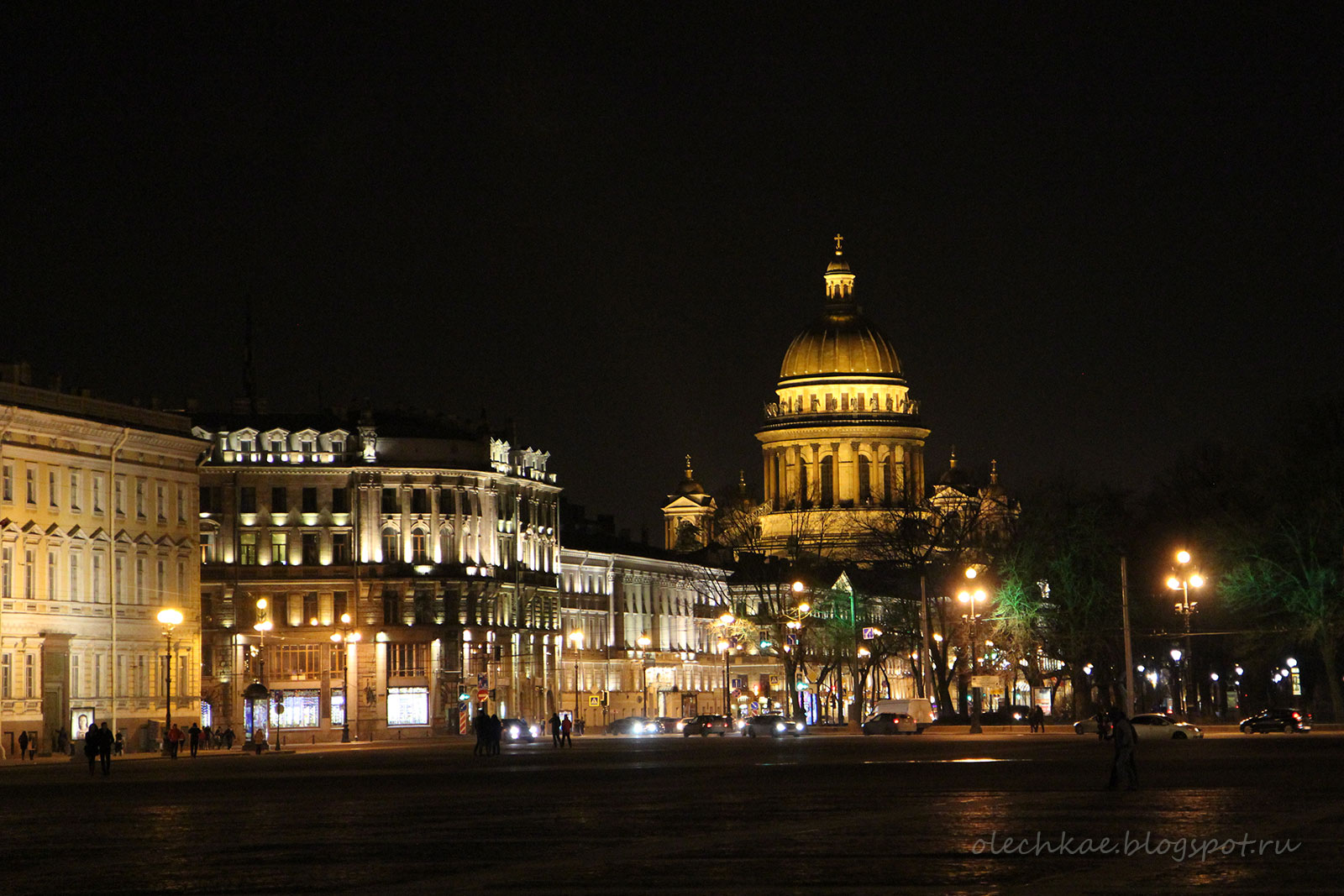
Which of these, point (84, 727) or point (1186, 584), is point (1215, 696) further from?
point (84, 727)

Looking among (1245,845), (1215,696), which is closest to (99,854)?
(1245,845)

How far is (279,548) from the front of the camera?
132500 mm

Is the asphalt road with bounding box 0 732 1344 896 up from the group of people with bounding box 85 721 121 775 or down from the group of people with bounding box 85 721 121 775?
down

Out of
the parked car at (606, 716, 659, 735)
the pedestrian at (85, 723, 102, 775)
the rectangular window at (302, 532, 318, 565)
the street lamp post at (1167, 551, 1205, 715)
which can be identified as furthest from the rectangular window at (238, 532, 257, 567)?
the pedestrian at (85, 723, 102, 775)

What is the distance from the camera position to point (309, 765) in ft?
236

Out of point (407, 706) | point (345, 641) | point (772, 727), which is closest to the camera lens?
point (772, 727)

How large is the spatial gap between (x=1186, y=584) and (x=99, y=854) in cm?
6644

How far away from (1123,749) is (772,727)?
6854cm

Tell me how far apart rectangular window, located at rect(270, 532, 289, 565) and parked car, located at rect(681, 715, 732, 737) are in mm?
27989

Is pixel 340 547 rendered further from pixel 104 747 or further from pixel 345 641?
pixel 104 747

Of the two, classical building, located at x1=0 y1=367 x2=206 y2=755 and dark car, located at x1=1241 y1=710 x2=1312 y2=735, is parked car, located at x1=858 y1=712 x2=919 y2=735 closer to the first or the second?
dark car, located at x1=1241 y1=710 x2=1312 y2=735

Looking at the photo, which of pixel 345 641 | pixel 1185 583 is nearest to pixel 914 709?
pixel 1185 583

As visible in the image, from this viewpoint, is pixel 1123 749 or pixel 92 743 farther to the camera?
pixel 92 743

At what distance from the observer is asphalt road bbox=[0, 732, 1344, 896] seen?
25422 mm
